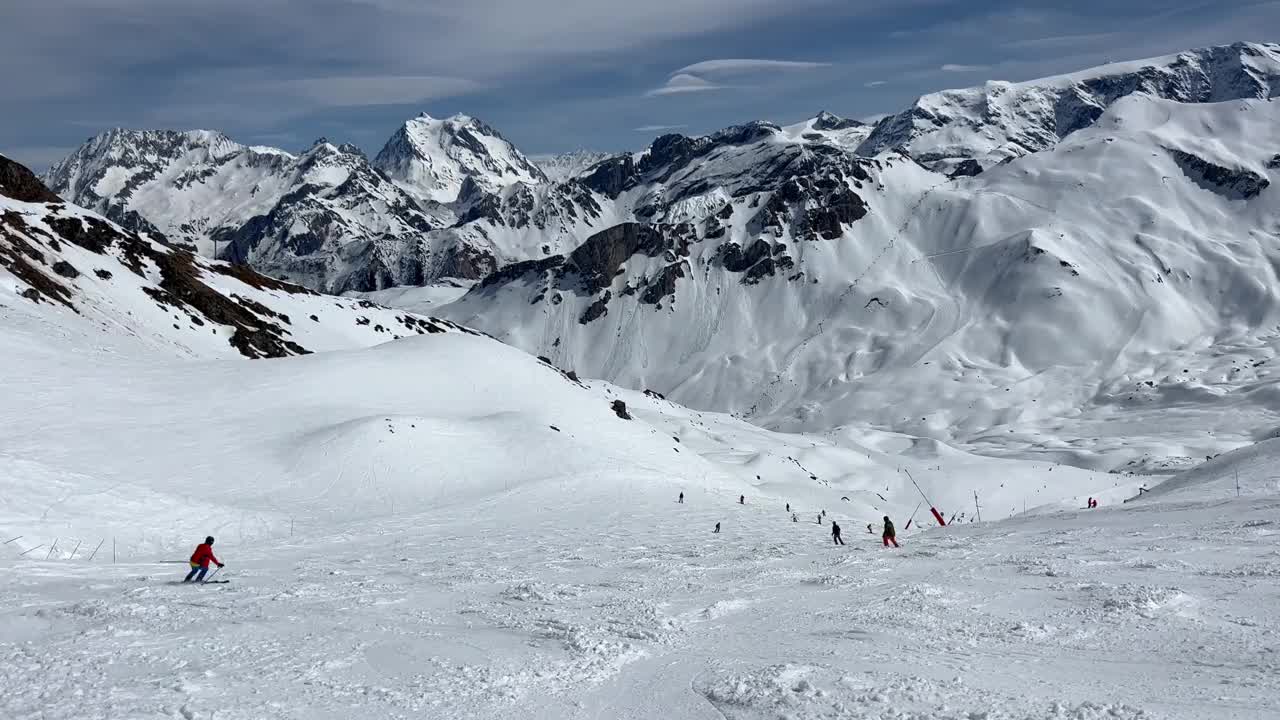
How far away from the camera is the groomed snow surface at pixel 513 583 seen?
12.0 metres

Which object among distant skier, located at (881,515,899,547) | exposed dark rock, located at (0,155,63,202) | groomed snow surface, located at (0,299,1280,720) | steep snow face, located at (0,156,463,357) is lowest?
distant skier, located at (881,515,899,547)

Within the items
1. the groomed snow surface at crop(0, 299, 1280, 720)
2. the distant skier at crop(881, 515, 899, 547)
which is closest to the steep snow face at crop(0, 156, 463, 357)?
the groomed snow surface at crop(0, 299, 1280, 720)

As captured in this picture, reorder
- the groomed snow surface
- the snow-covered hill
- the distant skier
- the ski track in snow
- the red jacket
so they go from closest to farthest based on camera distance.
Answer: the ski track in snow, the groomed snow surface, the snow-covered hill, the red jacket, the distant skier

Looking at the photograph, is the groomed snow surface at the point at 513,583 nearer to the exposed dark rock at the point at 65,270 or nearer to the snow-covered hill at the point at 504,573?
the snow-covered hill at the point at 504,573

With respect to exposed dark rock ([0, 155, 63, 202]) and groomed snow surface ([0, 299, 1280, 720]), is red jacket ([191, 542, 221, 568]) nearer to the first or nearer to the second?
groomed snow surface ([0, 299, 1280, 720])

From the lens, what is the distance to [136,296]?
280ft

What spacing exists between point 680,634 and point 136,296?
8790cm

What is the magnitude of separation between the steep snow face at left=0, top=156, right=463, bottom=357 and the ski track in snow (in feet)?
159

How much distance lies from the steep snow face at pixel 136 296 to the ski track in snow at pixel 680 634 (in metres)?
48.5

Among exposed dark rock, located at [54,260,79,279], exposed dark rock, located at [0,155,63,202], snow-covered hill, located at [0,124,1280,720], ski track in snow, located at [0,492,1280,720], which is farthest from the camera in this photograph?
exposed dark rock, located at [0,155,63,202]

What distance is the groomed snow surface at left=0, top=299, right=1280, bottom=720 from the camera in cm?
1199

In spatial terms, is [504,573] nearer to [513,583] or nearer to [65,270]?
[513,583]

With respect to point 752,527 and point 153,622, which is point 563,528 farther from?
point 153,622

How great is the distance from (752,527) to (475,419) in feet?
80.5
